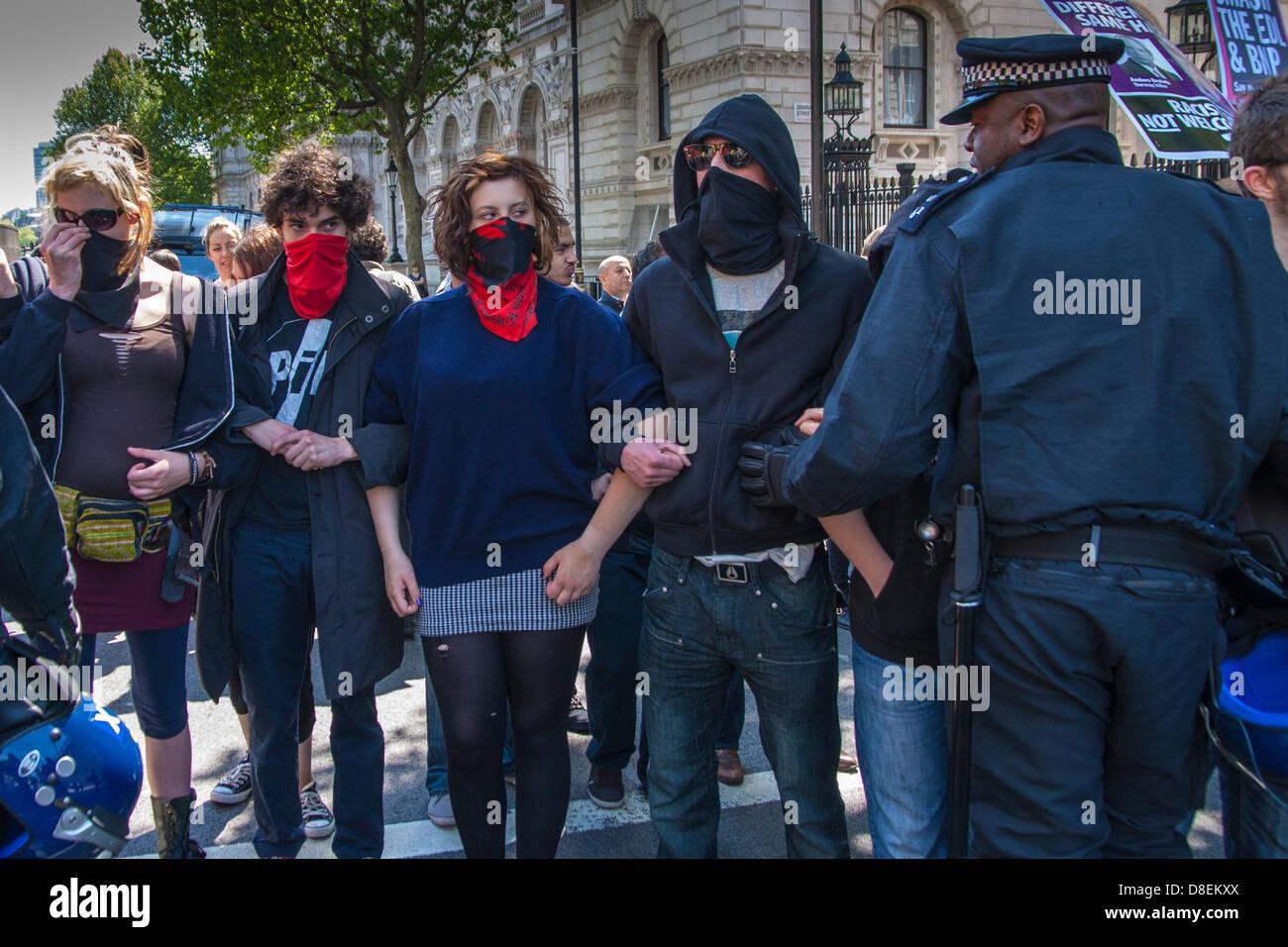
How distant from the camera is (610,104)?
85.8ft

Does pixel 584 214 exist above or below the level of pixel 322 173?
above

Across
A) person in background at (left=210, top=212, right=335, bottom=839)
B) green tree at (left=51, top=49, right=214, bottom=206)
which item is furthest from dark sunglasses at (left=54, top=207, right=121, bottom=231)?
green tree at (left=51, top=49, right=214, bottom=206)

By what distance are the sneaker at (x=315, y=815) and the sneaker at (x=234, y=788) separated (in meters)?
0.33

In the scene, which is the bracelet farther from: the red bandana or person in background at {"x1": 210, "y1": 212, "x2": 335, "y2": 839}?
the red bandana

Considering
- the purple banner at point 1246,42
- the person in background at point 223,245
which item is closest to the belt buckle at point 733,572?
the person in background at point 223,245

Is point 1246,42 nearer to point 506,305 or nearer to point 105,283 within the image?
point 506,305

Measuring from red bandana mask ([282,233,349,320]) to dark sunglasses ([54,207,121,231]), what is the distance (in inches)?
20.8

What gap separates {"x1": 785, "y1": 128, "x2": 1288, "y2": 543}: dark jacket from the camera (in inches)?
75.0

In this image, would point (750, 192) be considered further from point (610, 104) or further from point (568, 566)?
point (610, 104)

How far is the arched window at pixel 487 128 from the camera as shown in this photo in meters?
35.1

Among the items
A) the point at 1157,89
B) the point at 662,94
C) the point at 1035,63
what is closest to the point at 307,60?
the point at 662,94

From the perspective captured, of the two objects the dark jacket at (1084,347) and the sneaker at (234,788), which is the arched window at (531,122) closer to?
the sneaker at (234,788)
